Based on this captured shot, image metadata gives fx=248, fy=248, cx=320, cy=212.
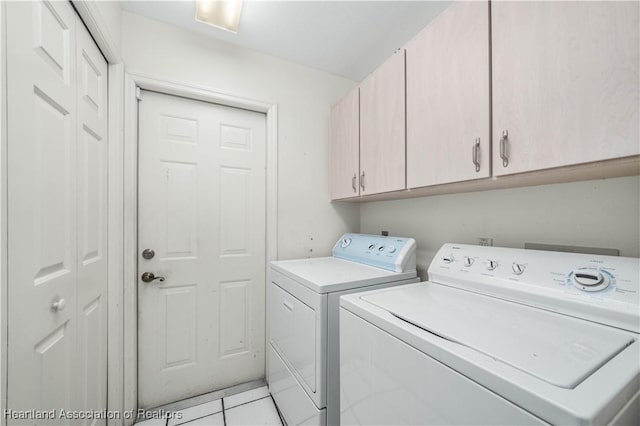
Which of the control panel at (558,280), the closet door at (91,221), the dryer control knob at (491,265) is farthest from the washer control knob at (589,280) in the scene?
the closet door at (91,221)

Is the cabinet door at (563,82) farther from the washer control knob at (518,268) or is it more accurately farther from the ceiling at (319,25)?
the ceiling at (319,25)

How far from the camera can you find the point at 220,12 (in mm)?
1411

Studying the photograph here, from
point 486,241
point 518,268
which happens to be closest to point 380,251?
point 486,241

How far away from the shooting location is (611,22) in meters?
0.68

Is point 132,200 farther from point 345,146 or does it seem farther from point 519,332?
point 519,332

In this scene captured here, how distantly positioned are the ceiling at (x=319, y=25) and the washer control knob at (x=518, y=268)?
1.45 metres

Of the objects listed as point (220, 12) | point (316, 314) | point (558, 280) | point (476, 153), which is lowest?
point (316, 314)

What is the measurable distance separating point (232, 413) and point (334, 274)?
1.16 metres

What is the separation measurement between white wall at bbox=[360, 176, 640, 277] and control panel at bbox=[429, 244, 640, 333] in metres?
0.19

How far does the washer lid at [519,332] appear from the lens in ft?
1.77

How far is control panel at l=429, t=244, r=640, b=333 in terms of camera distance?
2.42 feet

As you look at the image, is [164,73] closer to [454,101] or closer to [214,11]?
[214,11]

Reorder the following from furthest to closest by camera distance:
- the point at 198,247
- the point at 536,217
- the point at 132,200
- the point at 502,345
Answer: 1. the point at 198,247
2. the point at 132,200
3. the point at 536,217
4. the point at 502,345

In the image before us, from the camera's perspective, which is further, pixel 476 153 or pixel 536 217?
pixel 536 217
